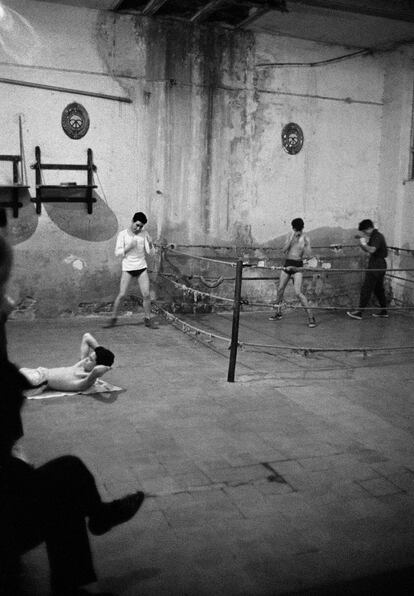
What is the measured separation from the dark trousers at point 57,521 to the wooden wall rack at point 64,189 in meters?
7.17

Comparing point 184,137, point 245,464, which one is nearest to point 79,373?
point 245,464

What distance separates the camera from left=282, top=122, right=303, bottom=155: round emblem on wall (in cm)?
1108

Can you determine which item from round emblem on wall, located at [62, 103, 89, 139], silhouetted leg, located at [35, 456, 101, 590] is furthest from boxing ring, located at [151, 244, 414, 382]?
silhouetted leg, located at [35, 456, 101, 590]

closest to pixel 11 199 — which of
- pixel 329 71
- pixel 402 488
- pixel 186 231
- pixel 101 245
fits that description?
pixel 101 245

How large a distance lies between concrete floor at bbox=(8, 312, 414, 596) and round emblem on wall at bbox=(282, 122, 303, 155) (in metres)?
4.69

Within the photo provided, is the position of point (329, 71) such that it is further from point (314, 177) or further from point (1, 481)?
point (1, 481)

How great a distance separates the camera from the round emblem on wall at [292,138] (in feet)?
36.3

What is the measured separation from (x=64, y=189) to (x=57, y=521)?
7606 millimetres

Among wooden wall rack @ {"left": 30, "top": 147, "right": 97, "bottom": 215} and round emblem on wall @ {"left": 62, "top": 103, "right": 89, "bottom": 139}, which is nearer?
wooden wall rack @ {"left": 30, "top": 147, "right": 97, "bottom": 215}

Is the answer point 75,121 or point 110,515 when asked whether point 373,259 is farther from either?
point 110,515

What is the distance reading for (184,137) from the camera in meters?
10.3

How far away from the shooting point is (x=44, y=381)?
5.82 metres

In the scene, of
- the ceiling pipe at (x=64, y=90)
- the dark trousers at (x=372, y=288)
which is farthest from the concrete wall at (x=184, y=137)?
the dark trousers at (x=372, y=288)

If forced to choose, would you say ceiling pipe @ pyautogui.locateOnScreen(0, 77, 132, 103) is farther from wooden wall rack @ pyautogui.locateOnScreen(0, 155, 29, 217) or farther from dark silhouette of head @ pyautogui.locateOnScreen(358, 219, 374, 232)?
dark silhouette of head @ pyautogui.locateOnScreen(358, 219, 374, 232)
